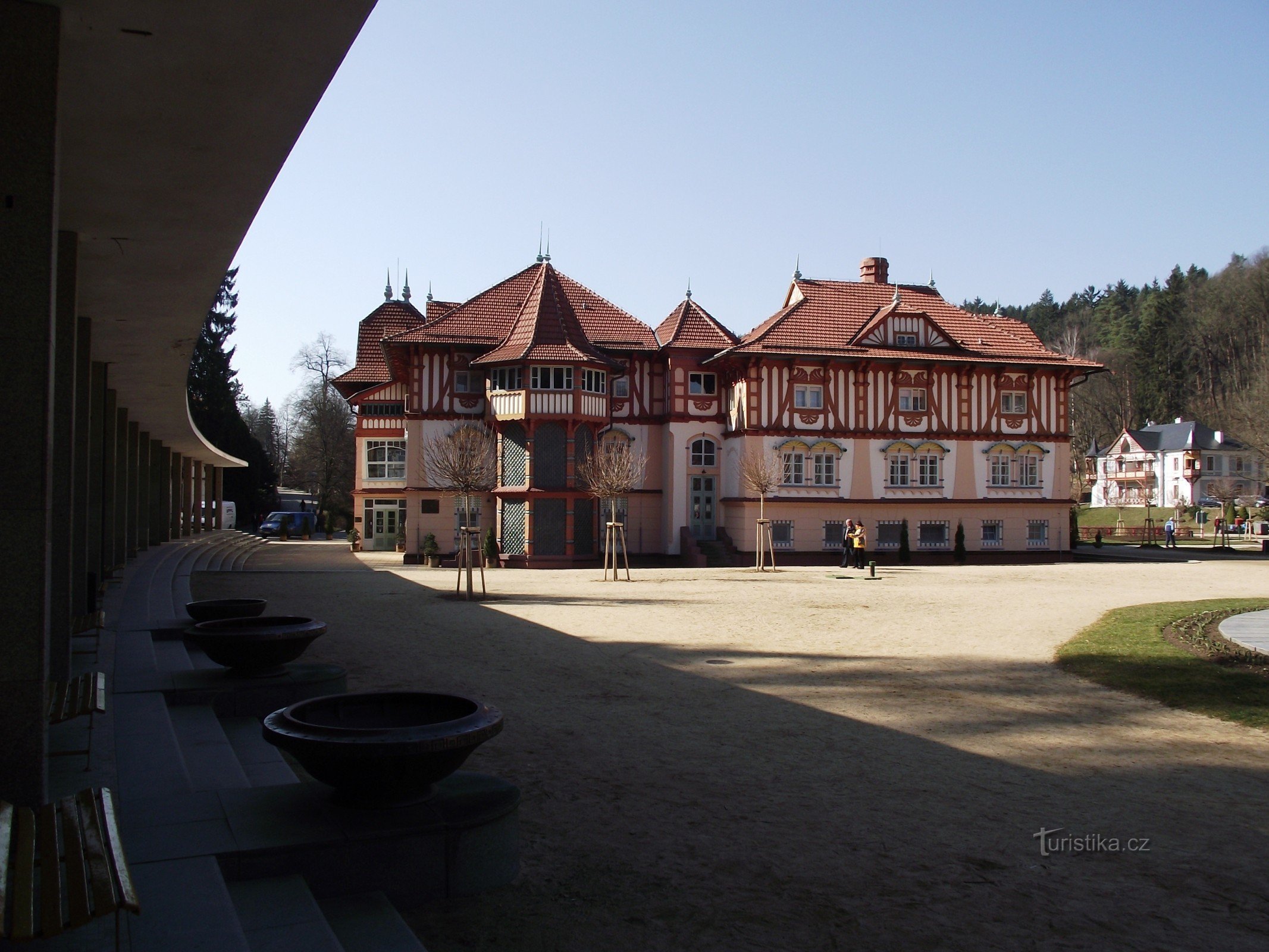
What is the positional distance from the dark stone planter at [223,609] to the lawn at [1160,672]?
9.82 metres

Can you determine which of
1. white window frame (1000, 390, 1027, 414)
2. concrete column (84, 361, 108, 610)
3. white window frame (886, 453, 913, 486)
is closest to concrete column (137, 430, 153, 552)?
concrete column (84, 361, 108, 610)

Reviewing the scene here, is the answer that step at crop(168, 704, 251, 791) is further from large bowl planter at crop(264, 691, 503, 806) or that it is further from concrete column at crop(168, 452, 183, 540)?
concrete column at crop(168, 452, 183, 540)

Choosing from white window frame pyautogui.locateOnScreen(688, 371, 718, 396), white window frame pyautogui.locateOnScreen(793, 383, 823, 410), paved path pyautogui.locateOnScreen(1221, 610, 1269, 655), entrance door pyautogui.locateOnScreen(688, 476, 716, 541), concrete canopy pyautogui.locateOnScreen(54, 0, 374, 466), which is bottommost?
paved path pyautogui.locateOnScreen(1221, 610, 1269, 655)

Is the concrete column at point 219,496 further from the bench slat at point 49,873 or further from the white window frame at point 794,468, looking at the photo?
the bench slat at point 49,873

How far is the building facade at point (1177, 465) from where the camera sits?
78.5m

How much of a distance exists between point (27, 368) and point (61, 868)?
8.32ft

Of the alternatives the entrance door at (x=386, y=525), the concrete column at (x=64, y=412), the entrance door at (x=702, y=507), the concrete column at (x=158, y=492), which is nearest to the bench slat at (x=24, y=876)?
the concrete column at (x=64, y=412)

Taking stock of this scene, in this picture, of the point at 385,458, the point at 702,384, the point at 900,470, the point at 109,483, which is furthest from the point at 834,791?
the point at 385,458

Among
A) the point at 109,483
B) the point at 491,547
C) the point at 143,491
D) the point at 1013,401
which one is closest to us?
the point at 109,483

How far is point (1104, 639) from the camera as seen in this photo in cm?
1440

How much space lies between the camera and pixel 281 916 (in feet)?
13.7

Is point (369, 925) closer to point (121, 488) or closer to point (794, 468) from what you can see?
point (121, 488)

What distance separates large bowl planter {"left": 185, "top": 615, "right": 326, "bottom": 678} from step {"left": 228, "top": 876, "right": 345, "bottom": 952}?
13.7 ft

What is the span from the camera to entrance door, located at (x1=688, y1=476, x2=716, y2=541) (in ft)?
125
